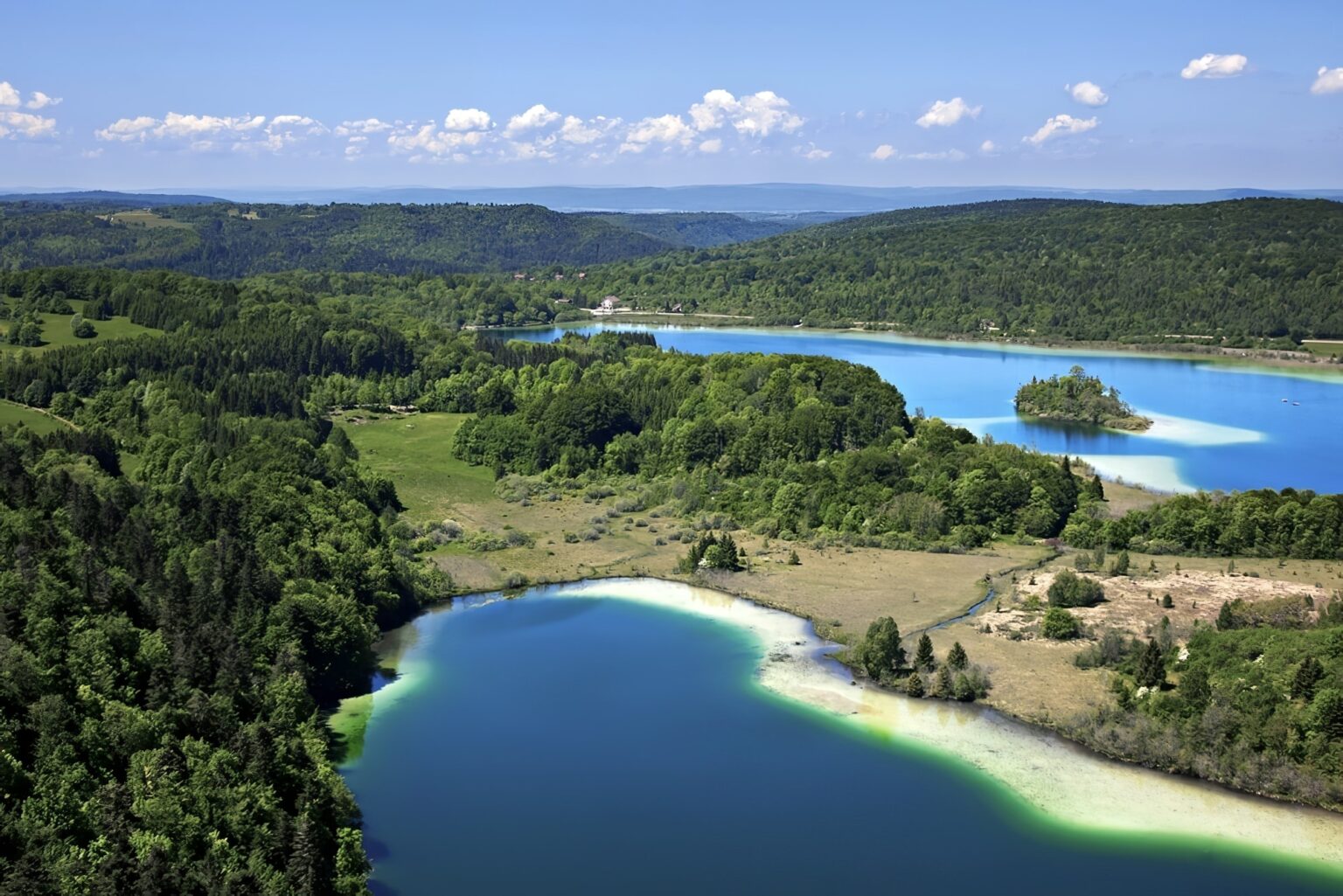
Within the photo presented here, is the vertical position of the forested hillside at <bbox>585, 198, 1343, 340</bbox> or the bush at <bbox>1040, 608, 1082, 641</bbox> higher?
the forested hillside at <bbox>585, 198, 1343, 340</bbox>

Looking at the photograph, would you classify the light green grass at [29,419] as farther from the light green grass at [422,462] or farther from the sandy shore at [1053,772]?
the sandy shore at [1053,772]

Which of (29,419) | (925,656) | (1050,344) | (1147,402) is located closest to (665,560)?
(925,656)

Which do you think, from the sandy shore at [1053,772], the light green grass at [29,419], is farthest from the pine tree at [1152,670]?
the light green grass at [29,419]

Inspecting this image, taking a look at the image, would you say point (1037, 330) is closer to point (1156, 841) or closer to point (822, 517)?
point (822, 517)

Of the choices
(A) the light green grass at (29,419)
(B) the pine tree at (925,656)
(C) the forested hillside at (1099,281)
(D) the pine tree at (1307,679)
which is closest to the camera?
(D) the pine tree at (1307,679)

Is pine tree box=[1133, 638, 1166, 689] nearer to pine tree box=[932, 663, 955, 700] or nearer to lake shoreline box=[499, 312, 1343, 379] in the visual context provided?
pine tree box=[932, 663, 955, 700]

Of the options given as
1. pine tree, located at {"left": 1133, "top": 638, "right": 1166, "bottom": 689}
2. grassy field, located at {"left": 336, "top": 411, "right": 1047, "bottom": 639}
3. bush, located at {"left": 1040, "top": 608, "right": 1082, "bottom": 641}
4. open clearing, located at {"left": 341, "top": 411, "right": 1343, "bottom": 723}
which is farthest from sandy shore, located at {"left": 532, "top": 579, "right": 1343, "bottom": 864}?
bush, located at {"left": 1040, "top": 608, "right": 1082, "bottom": 641}
